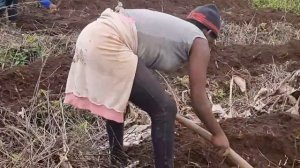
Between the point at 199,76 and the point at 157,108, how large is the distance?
294 mm

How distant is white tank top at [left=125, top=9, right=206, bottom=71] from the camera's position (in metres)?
3.27

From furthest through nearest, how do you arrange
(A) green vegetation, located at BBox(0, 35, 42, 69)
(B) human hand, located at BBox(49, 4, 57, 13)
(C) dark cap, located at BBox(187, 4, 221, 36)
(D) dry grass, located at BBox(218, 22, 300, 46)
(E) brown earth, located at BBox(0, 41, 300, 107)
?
(B) human hand, located at BBox(49, 4, 57, 13)
(D) dry grass, located at BBox(218, 22, 300, 46)
(A) green vegetation, located at BBox(0, 35, 42, 69)
(E) brown earth, located at BBox(0, 41, 300, 107)
(C) dark cap, located at BBox(187, 4, 221, 36)

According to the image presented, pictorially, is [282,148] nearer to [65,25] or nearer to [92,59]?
[92,59]

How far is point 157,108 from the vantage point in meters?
3.28

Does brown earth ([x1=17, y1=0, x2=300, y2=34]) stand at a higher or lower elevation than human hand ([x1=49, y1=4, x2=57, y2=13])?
lower

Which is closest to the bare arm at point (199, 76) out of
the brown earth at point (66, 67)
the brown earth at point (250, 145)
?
the brown earth at point (250, 145)

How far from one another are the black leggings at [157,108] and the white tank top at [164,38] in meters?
0.09

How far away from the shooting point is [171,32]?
3.29 metres

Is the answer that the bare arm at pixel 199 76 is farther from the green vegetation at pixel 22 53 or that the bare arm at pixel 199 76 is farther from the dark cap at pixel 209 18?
the green vegetation at pixel 22 53

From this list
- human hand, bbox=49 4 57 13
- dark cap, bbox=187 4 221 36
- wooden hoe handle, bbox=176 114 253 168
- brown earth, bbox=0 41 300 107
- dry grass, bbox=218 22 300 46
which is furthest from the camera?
human hand, bbox=49 4 57 13

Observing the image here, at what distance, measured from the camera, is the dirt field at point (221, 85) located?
13.6ft

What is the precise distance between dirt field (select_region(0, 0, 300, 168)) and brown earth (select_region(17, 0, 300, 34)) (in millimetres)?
17

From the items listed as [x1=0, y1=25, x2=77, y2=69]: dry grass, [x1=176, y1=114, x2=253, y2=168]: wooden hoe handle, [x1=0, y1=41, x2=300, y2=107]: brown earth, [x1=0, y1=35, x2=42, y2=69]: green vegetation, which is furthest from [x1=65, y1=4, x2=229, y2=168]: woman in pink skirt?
[x1=0, y1=35, x2=42, y2=69]: green vegetation

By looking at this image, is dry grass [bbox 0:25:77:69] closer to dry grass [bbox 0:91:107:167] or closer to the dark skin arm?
dry grass [bbox 0:91:107:167]
